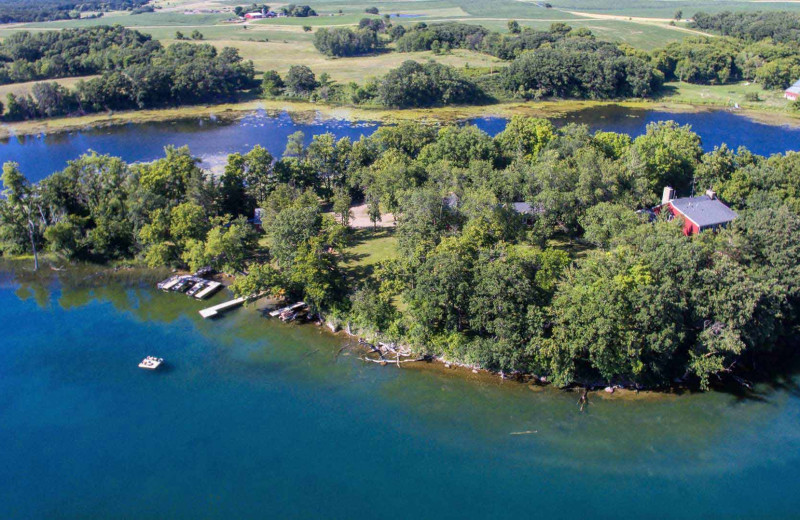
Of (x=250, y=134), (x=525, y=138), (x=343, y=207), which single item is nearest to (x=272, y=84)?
(x=250, y=134)

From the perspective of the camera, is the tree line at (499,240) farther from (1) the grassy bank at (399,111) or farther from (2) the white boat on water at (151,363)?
(1) the grassy bank at (399,111)

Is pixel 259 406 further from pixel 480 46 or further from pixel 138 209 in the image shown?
pixel 480 46

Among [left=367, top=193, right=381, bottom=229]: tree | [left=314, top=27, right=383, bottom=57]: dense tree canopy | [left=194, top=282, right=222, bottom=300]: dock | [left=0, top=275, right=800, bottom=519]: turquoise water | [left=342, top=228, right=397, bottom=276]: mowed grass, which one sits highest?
[left=314, top=27, right=383, bottom=57]: dense tree canopy

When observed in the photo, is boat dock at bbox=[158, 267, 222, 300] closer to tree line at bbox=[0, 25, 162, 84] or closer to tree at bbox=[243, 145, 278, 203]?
tree at bbox=[243, 145, 278, 203]

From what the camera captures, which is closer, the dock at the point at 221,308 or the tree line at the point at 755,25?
the dock at the point at 221,308

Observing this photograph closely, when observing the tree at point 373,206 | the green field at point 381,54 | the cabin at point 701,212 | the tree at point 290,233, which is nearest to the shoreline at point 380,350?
the tree at point 290,233

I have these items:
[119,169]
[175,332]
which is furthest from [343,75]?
[175,332]

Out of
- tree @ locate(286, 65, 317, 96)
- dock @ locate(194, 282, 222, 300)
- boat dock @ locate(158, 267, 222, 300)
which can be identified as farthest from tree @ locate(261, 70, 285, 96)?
dock @ locate(194, 282, 222, 300)
